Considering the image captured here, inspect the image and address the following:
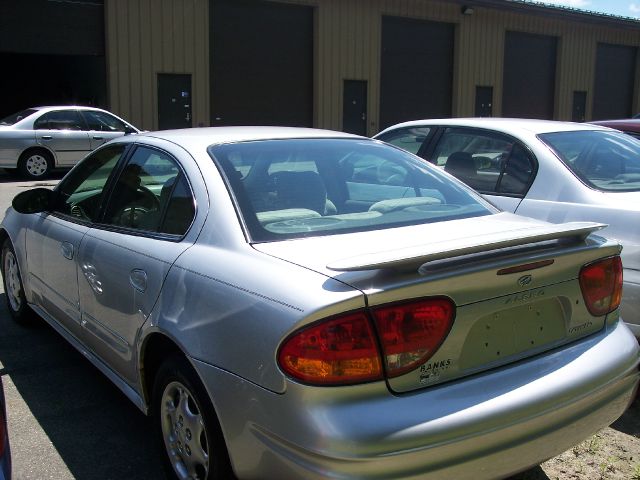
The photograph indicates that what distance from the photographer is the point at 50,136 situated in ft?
45.8

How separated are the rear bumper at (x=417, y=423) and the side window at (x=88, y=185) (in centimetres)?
171

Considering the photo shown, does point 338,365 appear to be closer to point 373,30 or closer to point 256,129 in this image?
point 256,129

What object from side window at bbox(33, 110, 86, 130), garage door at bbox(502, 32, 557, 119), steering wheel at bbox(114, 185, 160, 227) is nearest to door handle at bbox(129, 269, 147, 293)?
steering wheel at bbox(114, 185, 160, 227)

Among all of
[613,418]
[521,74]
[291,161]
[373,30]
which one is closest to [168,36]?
[373,30]

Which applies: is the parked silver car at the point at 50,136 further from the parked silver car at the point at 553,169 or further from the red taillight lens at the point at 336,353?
the red taillight lens at the point at 336,353

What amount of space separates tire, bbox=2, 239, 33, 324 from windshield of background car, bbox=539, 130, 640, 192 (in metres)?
3.78

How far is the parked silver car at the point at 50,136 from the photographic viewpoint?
44.8ft

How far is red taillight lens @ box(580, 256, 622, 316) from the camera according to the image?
266 centimetres

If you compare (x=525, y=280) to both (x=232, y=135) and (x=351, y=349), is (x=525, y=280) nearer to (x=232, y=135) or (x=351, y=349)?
(x=351, y=349)

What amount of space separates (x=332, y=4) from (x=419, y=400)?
765 inches

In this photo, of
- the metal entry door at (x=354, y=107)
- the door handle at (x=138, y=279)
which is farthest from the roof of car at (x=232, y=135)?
the metal entry door at (x=354, y=107)

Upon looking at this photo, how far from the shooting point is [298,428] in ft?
6.76

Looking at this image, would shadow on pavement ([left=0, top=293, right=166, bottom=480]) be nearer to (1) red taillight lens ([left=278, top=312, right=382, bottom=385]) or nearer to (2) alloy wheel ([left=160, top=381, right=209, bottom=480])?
(2) alloy wheel ([left=160, top=381, right=209, bottom=480])

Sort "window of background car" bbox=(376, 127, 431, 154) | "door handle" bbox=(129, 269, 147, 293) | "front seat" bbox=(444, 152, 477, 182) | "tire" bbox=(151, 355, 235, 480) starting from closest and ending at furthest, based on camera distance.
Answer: "tire" bbox=(151, 355, 235, 480) < "door handle" bbox=(129, 269, 147, 293) < "front seat" bbox=(444, 152, 477, 182) < "window of background car" bbox=(376, 127, 431, 154)
